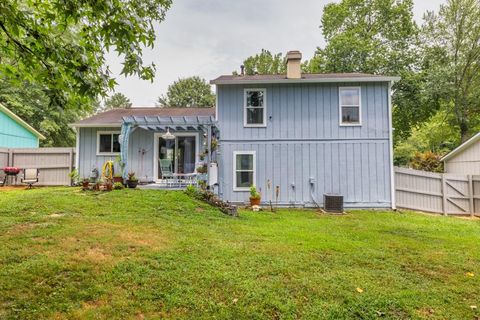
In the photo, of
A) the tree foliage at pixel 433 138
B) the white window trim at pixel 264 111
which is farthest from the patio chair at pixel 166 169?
the tree foliage at pixel 433 138

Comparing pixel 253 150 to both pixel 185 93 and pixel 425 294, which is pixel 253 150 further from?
pixel 185 93

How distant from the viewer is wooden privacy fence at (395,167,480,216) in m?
9.91

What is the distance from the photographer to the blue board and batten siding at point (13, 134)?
567 inches

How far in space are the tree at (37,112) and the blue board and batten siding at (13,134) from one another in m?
3.29

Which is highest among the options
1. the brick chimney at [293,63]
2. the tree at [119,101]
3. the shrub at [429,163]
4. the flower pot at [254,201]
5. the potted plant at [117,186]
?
the tree at [119,101]

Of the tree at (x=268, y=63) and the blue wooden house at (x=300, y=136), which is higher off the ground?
the tree at (x=268, y=63)

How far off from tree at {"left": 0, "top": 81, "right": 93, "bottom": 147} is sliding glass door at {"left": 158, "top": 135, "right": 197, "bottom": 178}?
11385 mm

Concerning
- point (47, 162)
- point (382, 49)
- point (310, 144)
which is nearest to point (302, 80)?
point (310, 144)

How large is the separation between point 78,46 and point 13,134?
16.3m

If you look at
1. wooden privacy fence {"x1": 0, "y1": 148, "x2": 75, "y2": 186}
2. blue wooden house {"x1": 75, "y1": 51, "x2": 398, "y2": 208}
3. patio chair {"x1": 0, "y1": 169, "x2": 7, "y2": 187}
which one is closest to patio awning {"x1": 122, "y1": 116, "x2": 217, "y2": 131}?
blue wooden house {"x1": 75, "y1": 51, "x2": 398, "y2": 208}

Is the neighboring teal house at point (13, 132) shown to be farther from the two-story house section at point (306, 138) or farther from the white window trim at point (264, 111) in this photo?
the white window trim at point (264, 111)

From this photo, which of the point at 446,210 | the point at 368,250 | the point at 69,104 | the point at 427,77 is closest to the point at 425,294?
the point at 368,250

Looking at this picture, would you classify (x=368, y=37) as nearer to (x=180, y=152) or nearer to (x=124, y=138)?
(x=180, y=152)

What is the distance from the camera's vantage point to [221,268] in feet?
12.0
